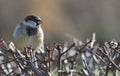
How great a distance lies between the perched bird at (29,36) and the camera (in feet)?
12.8

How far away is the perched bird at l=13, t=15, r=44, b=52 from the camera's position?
391 cm

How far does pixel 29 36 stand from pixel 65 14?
27.6ft

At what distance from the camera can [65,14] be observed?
12.4 meters

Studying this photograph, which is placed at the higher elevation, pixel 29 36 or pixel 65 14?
pixel 65 14

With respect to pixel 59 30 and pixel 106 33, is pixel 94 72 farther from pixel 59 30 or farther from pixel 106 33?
pixel 59 30

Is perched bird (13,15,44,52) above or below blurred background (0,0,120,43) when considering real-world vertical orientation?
below

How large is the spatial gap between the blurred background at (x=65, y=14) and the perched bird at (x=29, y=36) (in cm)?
689

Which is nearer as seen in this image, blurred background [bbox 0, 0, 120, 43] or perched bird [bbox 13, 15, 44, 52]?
perched bird [bbox 13, 15, 44, 52]

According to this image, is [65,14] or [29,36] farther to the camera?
[65,14]

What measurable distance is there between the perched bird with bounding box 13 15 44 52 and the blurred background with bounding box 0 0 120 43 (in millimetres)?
6894

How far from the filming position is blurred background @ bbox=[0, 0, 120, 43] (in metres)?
11.4

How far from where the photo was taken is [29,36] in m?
4.00

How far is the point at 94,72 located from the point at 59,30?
8588mm

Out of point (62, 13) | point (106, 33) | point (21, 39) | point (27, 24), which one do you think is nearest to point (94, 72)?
point (21, 39)
